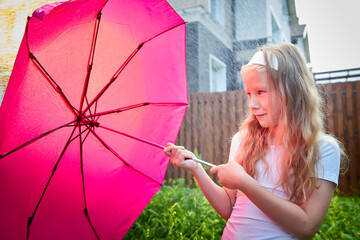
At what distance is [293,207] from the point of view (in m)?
1.08

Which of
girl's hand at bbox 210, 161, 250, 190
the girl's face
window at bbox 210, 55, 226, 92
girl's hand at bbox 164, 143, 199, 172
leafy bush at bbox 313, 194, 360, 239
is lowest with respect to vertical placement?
leafy bush at bbox 313, 194, 360, 239

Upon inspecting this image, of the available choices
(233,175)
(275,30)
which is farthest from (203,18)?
(233,175)

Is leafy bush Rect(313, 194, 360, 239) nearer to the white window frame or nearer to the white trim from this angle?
the white window frame

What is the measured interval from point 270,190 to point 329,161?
0.85 ft

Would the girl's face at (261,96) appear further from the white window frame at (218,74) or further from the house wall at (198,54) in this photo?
the white window frame at (218,74)

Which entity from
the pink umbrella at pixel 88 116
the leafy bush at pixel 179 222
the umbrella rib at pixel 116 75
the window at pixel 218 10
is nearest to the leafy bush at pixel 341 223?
the leafy bush at pixel 179 222

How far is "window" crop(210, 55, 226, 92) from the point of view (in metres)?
6.79

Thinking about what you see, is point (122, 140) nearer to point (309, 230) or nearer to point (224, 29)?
point (309, 230)

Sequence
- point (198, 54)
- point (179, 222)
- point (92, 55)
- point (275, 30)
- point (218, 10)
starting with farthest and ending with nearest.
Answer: point (275, 30) → point (218, 10) → point (198, 54) → point (179, 222) → point (92, 55)

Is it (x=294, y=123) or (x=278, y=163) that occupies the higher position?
(x=294, y=123)

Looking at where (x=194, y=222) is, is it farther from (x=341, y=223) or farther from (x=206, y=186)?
(x=206, y=186)

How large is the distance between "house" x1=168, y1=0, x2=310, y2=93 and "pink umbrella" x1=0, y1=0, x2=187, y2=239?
4650 millimetres

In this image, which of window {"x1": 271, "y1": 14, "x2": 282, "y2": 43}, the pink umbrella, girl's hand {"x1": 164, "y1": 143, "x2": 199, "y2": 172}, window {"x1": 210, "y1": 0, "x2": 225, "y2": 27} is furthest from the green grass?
window {"x1": 210, "y1": 0, "x2": 225, "y2": 27}

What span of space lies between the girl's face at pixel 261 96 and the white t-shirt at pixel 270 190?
0.16 metres
